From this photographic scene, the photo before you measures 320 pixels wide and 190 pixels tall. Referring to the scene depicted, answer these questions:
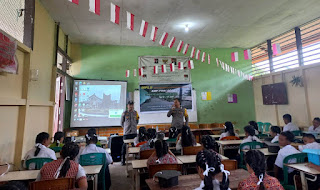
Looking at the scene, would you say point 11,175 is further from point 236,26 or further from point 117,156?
point 236,26

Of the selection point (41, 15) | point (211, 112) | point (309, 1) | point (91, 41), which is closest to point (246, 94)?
point (211, 112)

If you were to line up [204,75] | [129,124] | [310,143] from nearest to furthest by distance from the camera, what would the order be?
[310,143]
[129,124]
[204,75]

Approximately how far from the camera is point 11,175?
208 centimetres

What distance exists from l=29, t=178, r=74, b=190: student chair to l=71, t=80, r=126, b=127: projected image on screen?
440 cm

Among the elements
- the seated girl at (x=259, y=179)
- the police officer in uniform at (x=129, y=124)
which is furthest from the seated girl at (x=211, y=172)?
the police officer in uniform at (x=129, y=124)

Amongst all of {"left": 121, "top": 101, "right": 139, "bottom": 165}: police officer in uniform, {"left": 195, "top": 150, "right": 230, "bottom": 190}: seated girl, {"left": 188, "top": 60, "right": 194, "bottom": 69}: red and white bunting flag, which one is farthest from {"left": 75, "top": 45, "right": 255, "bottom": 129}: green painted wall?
{"left": 195, "top": 150, "right": 230, "bottom": 190}: seated girl

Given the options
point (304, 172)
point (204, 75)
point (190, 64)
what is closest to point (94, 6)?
point (304, 172)

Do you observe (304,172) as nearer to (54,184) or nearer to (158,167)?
(158,167)

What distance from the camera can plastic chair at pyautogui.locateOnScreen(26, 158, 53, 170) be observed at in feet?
7.52

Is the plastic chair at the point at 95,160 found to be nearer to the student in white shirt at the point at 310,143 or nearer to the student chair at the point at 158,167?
the student chair at the point at 158,167

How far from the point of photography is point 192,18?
4738 millimetres

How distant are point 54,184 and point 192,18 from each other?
4564 millimetres

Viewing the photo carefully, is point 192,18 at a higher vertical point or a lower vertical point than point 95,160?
higher

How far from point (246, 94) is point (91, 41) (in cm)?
616
